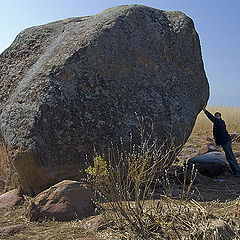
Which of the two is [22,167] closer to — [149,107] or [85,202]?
[85,202]

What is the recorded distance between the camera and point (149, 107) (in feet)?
14.2

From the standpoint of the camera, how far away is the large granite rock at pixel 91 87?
152 inches

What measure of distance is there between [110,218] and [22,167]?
141 cm

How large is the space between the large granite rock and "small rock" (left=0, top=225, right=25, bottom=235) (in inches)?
33.6

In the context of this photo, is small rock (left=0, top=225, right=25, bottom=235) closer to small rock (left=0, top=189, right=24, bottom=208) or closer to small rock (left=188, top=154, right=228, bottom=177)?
small rock (left=0, top=189, right=24, bottom=208)

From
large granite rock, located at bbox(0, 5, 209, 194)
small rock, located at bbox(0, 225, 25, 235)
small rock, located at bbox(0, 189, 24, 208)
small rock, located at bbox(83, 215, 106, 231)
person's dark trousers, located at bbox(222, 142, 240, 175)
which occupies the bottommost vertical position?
person's dark trousers, located at bbox(222, 142, 240, 175)

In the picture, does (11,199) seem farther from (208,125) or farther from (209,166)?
(208,125)

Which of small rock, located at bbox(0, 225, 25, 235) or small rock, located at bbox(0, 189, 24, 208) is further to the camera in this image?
small rock, located at bbox(0, 189, 24, 208)

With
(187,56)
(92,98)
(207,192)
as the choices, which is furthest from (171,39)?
(207,192)

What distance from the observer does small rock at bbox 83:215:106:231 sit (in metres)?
2.85

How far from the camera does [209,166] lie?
217 inches

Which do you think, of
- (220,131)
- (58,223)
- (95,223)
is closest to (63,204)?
(58,223)

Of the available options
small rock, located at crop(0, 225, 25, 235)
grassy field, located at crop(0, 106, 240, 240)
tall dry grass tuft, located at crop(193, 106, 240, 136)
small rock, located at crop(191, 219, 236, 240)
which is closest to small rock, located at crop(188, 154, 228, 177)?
Answer: grassy field, located at crop(0, 106, 240, 240)

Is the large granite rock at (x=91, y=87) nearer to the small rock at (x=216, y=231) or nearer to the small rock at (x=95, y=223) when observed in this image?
the small rock at (x=95, y=223)
